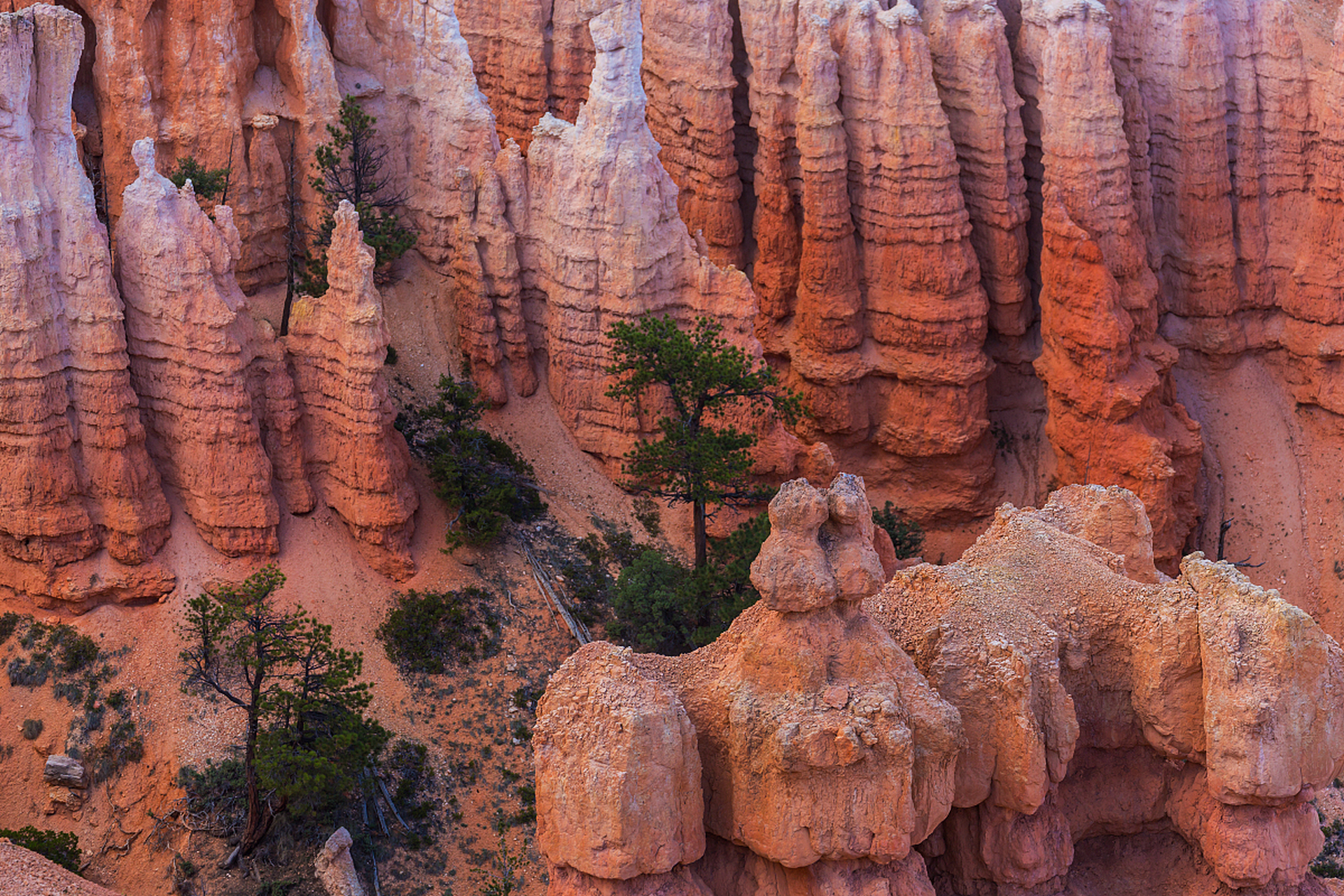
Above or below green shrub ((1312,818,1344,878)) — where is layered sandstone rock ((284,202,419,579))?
above

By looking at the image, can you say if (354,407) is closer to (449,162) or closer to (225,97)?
(449,162)

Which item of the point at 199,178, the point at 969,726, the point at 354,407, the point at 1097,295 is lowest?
the point at 1097,295

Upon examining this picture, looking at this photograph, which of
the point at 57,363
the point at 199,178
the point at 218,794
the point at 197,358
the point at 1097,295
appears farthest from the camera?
the point at 1097,295

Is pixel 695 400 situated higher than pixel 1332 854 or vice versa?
pixel 695 400

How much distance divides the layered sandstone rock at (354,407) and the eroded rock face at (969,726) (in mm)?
15399

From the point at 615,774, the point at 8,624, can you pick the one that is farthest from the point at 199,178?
the point at 615,774

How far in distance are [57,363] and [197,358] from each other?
2.90 meters

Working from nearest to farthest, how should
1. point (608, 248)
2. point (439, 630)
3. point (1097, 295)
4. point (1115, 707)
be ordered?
point (1115, 707)
point (439, 630)
point (608, 248)
point (1097, 295)

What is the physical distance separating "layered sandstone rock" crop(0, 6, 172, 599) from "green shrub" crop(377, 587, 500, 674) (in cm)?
514

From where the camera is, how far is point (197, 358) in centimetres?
4472

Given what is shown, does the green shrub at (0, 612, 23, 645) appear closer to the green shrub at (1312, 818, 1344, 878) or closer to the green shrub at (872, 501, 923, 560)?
the green shrub at (872, 501, 923, 560)

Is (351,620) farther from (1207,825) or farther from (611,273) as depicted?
(1207,825)

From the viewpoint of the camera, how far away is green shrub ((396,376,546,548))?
47.6 metres

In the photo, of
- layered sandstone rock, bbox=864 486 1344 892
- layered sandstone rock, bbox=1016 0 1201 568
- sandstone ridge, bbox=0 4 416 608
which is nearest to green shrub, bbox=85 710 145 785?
sandstone ridge, bbox=0 4 416 608
